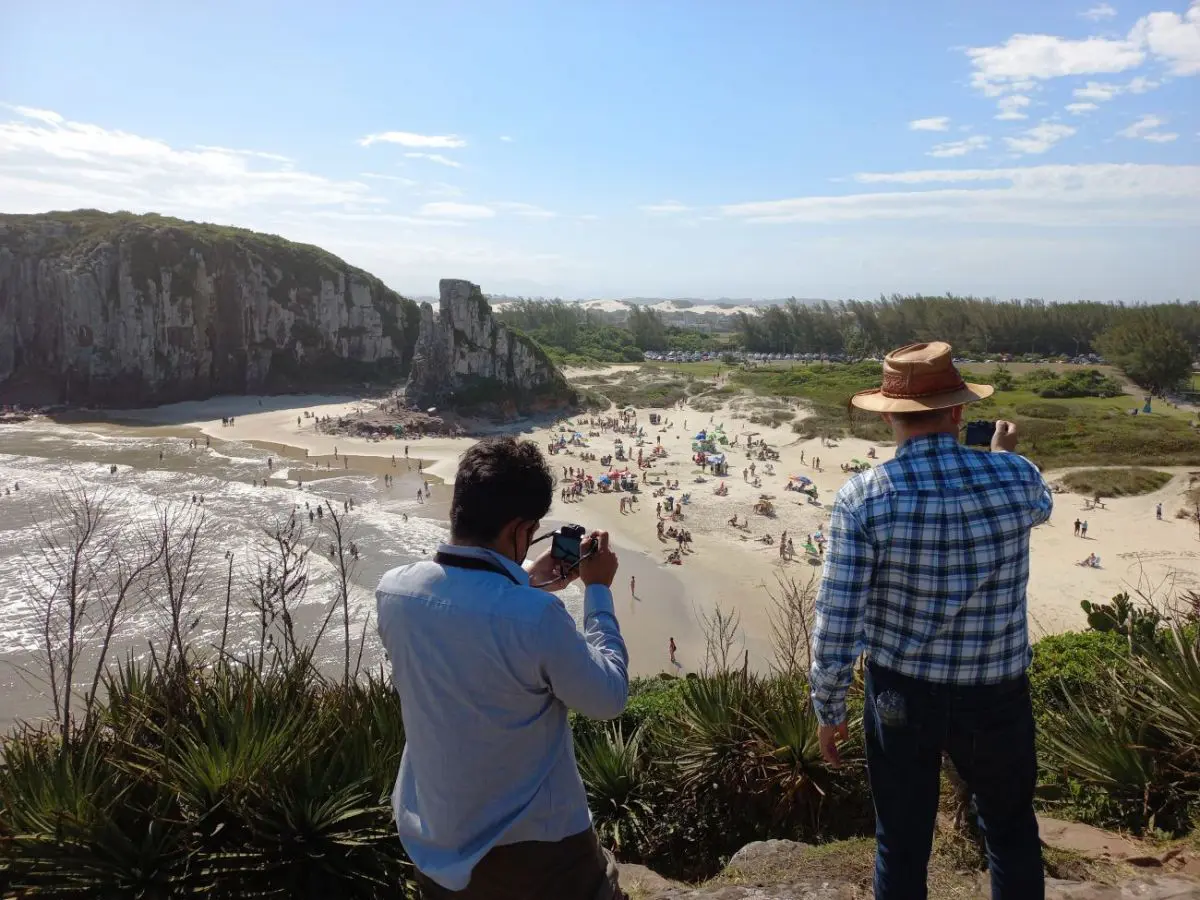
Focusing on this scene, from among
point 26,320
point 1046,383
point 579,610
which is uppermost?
point 26,320

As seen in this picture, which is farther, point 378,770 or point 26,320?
point 26,320

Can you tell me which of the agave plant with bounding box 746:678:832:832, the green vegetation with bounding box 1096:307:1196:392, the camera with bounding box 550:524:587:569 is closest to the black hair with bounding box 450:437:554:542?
the camera with bounding box 550:524:587:569

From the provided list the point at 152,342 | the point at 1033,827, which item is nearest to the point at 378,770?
the point at 1033,827

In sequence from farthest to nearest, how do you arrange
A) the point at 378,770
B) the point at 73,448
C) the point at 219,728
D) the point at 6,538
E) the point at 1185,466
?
the point at 73,448, the point at 1185,466, the point at 6,538, the point at 219,728, the point at 378,770

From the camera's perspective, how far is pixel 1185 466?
27.8 meters

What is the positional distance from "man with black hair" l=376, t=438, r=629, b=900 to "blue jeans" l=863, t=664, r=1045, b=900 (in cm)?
96

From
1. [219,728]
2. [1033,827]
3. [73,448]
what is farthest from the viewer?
[73,448]

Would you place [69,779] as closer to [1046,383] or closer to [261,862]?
[261,862]

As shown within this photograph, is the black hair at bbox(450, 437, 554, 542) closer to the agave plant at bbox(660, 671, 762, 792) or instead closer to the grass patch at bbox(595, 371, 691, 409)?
the agave plant at bbox(660, 671, 762, 792)

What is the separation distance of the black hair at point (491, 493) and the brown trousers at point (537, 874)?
80 cm

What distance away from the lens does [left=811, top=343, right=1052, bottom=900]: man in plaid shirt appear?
7.17 feet

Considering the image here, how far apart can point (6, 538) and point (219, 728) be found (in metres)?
22.8

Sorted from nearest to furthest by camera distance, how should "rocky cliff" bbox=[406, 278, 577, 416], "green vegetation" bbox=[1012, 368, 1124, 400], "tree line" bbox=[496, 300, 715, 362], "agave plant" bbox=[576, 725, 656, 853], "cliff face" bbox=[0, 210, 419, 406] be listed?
"agave plant" bbox=[576, 725, 656, 853] < "rocky cliff" bbox=[406, 278, 577, 416] < "green vegetation" bbox=[1012, 368, 1124, 400] < "cliff face" bbox=[0, 210, 419, 406] < "tree line" bbox=[496, 300, 715, 362]

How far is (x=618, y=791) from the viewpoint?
4.48 meters
